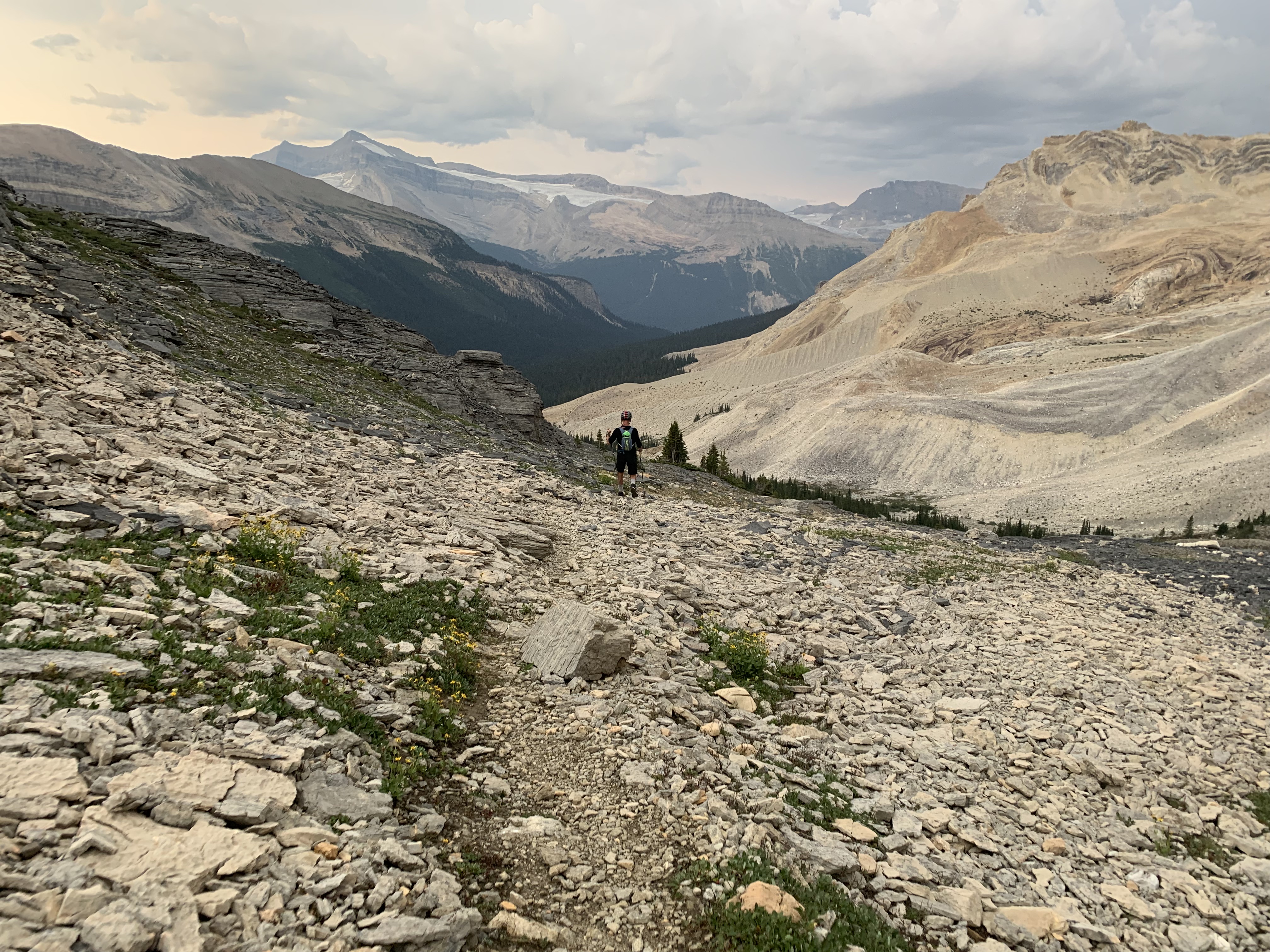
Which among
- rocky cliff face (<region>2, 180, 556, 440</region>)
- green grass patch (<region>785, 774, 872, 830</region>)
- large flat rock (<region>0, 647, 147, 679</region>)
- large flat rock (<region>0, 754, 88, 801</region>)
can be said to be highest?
rocky cliff face (<region>2, 180, 556, 440</region>)

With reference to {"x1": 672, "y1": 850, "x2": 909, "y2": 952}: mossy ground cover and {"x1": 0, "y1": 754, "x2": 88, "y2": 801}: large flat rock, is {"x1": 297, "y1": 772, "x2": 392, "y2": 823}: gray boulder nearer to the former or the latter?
{"x1": 0, "y1": 754, "x2": 88, "y2": 801}: large flat rock

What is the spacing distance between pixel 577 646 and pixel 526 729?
195 centimetres

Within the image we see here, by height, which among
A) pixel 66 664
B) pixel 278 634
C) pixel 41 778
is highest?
pixel 66 664

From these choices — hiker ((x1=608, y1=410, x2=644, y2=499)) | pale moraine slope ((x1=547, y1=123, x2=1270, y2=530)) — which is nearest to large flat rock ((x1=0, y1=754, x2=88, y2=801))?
hiker ((x1=608, y1=410, x2=644, y2=499))

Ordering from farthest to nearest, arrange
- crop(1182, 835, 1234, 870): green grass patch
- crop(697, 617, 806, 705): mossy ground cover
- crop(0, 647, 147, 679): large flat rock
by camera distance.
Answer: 1. crop(697, 617, 806, 705): mossy ground cover
2. crop(1182, 835, 1234, 870): green grass patch
3. crop(0, 647, 147, 679): large flat rock

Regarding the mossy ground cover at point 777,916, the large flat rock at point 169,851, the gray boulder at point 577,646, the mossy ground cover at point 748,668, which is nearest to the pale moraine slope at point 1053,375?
the mossy ground cover at point 748,668

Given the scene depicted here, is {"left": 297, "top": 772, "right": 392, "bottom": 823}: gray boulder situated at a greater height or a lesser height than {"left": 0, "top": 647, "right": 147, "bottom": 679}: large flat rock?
lesser

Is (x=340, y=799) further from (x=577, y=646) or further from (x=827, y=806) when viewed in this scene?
(x=827, y=806)

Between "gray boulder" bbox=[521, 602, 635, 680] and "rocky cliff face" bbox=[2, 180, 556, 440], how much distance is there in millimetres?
19234

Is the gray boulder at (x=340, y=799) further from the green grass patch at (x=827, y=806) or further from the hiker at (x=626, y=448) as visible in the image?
the hiker at (x=626, y=448)

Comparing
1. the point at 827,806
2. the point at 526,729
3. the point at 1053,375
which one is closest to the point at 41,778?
the point at 526,729

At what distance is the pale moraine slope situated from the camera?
62.8 meters

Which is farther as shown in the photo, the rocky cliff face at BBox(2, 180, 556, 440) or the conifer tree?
the conifer tree

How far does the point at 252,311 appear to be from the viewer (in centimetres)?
4109
